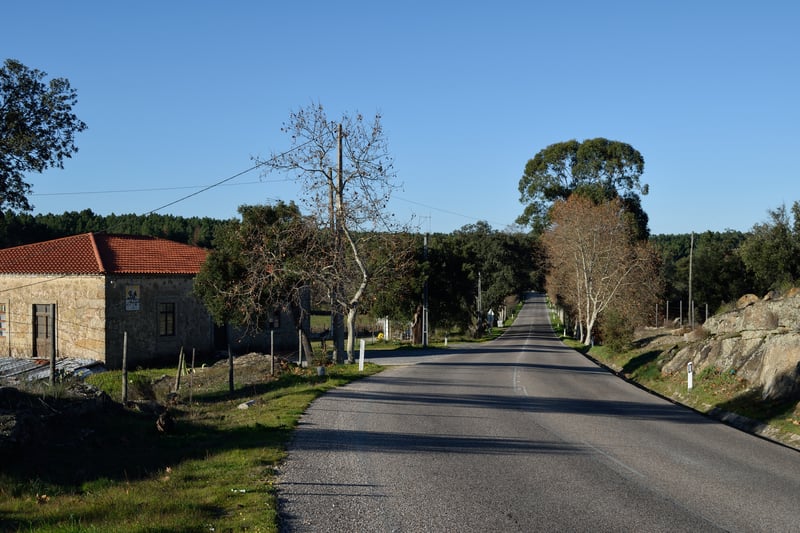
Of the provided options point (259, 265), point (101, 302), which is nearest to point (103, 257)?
point (101, 302)

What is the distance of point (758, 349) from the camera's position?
20.5 metres

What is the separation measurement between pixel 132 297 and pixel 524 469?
26630 mm

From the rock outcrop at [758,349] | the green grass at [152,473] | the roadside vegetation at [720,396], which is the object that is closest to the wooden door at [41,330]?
the green grass at [152,473]

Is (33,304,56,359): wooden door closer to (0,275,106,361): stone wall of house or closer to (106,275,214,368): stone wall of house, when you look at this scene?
(0,275,106,361): stone wall of house

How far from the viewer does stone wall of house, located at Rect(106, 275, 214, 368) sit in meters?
32.2

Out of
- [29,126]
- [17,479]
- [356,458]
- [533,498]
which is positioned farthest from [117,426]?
[29,126]

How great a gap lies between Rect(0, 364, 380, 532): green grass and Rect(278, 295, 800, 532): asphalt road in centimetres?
50

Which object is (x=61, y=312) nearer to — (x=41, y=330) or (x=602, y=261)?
(x=41, y=330)

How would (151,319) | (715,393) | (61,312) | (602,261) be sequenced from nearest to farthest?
(715,393) < (61,312) < (151,319) < (602,261)

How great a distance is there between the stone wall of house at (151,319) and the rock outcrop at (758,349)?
71.2 ft

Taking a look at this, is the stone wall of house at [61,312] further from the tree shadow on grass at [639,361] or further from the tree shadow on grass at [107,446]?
the tree shadow on grass at [639,361]

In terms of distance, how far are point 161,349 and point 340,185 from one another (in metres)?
13.8

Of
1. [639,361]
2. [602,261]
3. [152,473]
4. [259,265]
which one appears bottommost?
[639,361]

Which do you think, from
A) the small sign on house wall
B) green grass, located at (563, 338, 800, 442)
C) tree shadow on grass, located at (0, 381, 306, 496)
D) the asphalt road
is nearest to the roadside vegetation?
green grass, located at (563, 338, 800, 442)
